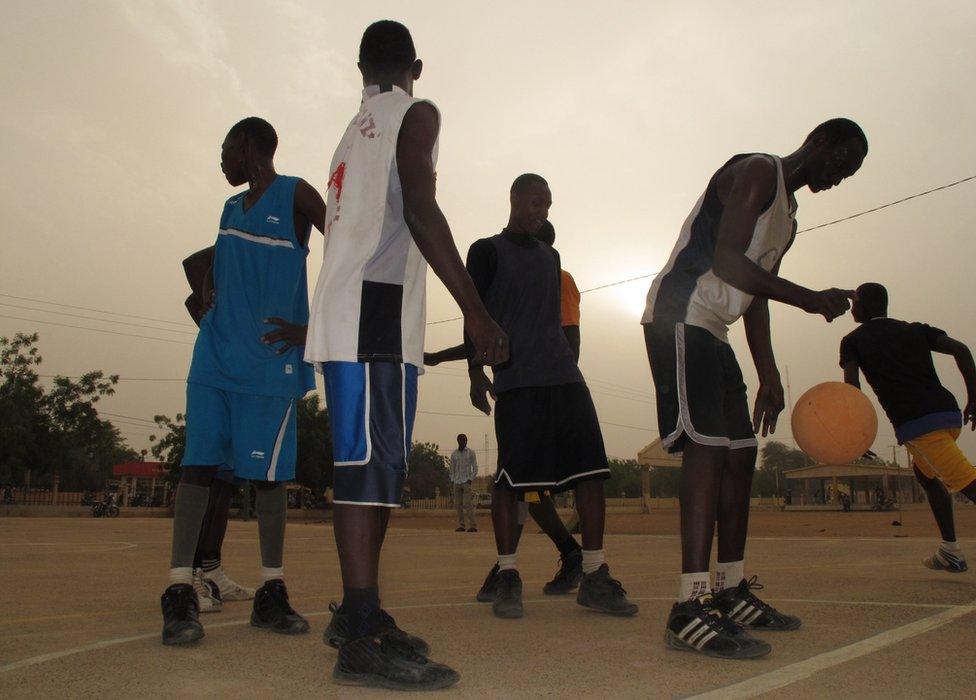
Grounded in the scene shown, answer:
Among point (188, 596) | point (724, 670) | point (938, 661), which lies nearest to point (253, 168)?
point (188, 596)

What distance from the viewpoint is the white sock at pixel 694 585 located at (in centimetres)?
294

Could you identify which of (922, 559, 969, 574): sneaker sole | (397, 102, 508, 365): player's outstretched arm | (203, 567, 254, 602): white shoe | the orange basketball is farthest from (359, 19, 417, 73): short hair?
(922, 559, 969, 574): sneaker sole

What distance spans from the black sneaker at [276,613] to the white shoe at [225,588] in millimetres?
Result: 936

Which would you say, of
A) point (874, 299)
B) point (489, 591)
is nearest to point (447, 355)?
point (489, 591)

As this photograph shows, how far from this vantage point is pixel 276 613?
3.25m

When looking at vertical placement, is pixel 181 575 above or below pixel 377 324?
below

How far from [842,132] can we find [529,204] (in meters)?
1.88

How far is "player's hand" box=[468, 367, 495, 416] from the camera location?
4.59 m

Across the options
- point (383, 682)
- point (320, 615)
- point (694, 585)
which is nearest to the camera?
point (383, 682)

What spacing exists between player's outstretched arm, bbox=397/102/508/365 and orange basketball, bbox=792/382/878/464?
8.68 ft

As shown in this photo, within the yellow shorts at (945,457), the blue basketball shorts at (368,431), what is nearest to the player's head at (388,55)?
the blue basketball shorts at (368,431)

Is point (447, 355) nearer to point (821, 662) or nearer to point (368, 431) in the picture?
point (368, 431)

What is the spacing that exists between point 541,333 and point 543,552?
532 centimetres

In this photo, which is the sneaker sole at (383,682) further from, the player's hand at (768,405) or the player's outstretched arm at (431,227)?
the player's hand at (768,405)
